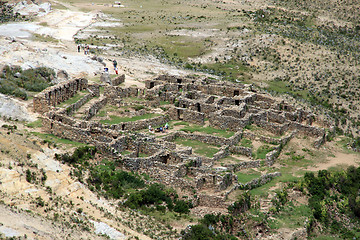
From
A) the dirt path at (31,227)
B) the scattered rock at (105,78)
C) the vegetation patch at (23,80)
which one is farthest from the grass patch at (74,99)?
the dirt path at (31,227)

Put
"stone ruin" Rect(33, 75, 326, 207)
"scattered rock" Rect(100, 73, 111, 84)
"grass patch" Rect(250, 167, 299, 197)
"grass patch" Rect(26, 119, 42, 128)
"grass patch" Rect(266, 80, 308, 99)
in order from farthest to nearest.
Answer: "grass patch" Rect(266, 80, 308, 99) → "scattered rock" Rect(100, 73, 111, 84) → "grass patch" Rect(26, 119, 42, 128) → "grass patch" Rect(250, 167, 299, 197) → "stone ruin" Rect(33, 75, 326, 207)

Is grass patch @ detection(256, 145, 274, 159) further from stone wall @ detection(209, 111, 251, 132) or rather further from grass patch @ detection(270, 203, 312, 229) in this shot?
grass patch @ detection(270, 203, 312, 229)

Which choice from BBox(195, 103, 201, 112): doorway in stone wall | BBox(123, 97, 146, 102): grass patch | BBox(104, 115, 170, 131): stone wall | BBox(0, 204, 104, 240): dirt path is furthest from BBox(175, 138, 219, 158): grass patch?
BBox(0, 204, 104, 240): dirt path

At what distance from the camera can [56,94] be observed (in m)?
46.5

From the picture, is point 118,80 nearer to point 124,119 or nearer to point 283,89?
point 124,119

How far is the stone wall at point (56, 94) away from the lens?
143ft

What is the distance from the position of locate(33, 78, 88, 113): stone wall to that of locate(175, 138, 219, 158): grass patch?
11.2 metres

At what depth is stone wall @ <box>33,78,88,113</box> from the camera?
43.5 meters

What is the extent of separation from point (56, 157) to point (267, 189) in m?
14.5

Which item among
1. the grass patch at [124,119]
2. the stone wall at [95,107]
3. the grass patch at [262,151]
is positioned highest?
the stone wall at [95,107]

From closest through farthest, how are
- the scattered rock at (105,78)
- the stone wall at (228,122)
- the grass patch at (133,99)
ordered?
the stone wall at (228,122)
the grass patch at (133,99)
the scattered rock at (105,78)

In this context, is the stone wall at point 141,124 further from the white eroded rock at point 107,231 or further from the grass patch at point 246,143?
the white eroded rock at point 107,231

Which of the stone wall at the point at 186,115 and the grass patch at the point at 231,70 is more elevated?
the stone wall at the point at 186,115

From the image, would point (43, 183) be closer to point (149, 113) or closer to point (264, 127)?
point (149, 113)
